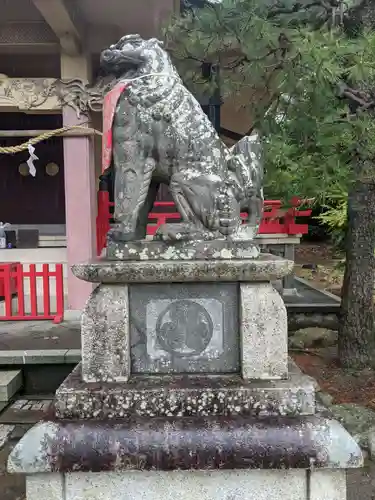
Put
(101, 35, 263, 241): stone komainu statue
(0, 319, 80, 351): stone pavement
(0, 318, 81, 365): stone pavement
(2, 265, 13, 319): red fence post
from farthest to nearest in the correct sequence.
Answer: (2, 265, 13, 319): red fence post → (0, 319, 80, 351): stone pavement → (0, 318, 81, 365): stone pavement → (101, 35, 263, 241): stone komainu statue

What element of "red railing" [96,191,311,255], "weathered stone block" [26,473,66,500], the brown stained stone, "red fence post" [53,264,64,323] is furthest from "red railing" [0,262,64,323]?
"weathered stone block" [26,473,66,500]

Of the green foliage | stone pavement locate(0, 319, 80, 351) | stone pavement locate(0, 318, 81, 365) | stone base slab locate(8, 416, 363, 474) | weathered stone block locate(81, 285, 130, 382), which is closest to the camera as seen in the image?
stone base slab locate(8, 416, 363, 474)

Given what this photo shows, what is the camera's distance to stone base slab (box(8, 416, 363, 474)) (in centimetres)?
227

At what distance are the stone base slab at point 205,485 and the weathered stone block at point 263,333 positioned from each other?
474mm

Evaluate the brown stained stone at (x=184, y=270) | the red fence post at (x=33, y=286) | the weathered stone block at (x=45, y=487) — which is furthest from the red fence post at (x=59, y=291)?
the weathered stone block at (x=45, y=487)

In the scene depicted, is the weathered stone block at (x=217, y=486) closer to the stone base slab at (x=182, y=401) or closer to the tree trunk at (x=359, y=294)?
the stone base slab at (x=182, y=401)

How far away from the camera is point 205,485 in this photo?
7.79 feet

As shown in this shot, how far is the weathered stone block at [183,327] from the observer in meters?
2.57

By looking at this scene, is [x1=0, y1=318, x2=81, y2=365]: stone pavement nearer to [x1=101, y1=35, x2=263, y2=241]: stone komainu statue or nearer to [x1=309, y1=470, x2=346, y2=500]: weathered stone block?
[x1=101, y1=35, x2=263, y2=241]: stone komainu statue

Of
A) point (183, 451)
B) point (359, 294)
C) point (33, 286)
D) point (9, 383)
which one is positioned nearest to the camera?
point (183, 451)

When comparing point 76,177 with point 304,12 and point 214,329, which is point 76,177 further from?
point 214,329

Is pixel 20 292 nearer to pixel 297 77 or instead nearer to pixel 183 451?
pixel 297 77

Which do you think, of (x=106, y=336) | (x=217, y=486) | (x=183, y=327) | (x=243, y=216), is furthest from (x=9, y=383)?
(x=243, y=216)

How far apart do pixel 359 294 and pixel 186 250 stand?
3744 mm
